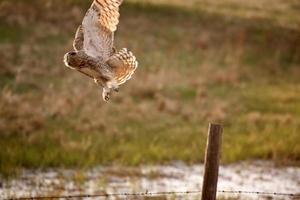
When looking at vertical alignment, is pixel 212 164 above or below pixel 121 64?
below

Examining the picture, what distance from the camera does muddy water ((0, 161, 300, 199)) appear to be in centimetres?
1017

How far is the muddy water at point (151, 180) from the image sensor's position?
400 inches

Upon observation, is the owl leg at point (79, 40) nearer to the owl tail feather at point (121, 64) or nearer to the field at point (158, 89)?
the owl tail feather at point (121, 64)

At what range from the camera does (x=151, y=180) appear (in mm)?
11258

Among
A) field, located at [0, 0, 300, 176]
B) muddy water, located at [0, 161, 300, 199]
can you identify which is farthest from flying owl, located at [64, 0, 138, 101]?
field, located at [0, 0, 300, 176]

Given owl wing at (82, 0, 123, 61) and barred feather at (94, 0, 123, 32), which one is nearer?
owl wing at (82, 0, 123, 61)

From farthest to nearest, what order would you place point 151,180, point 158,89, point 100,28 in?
point 158,89
point 151,180
point 100,28

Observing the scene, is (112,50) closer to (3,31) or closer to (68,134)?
(68,134)

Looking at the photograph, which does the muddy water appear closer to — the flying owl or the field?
the field

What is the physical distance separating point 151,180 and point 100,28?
14.2 feet

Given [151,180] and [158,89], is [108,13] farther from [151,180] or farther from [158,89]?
[158,89]

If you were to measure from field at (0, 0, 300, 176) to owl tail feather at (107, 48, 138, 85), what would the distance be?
12.5 ft

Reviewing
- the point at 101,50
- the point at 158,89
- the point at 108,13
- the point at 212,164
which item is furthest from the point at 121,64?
the point at 158,89

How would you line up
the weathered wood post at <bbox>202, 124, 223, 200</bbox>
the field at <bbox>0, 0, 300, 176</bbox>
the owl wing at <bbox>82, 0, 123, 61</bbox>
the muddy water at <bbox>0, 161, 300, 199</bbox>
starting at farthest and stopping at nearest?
the field at <bbox>0, 0, 300, 176</bbox>, the muddy water at <bbox>0, 161, 300, 199</bbox>, the owl wing at <bbox>82, 0, 123, 61</bbox>, the weathered wood post at <bbox>202, 124, 223, 200</bbox>
